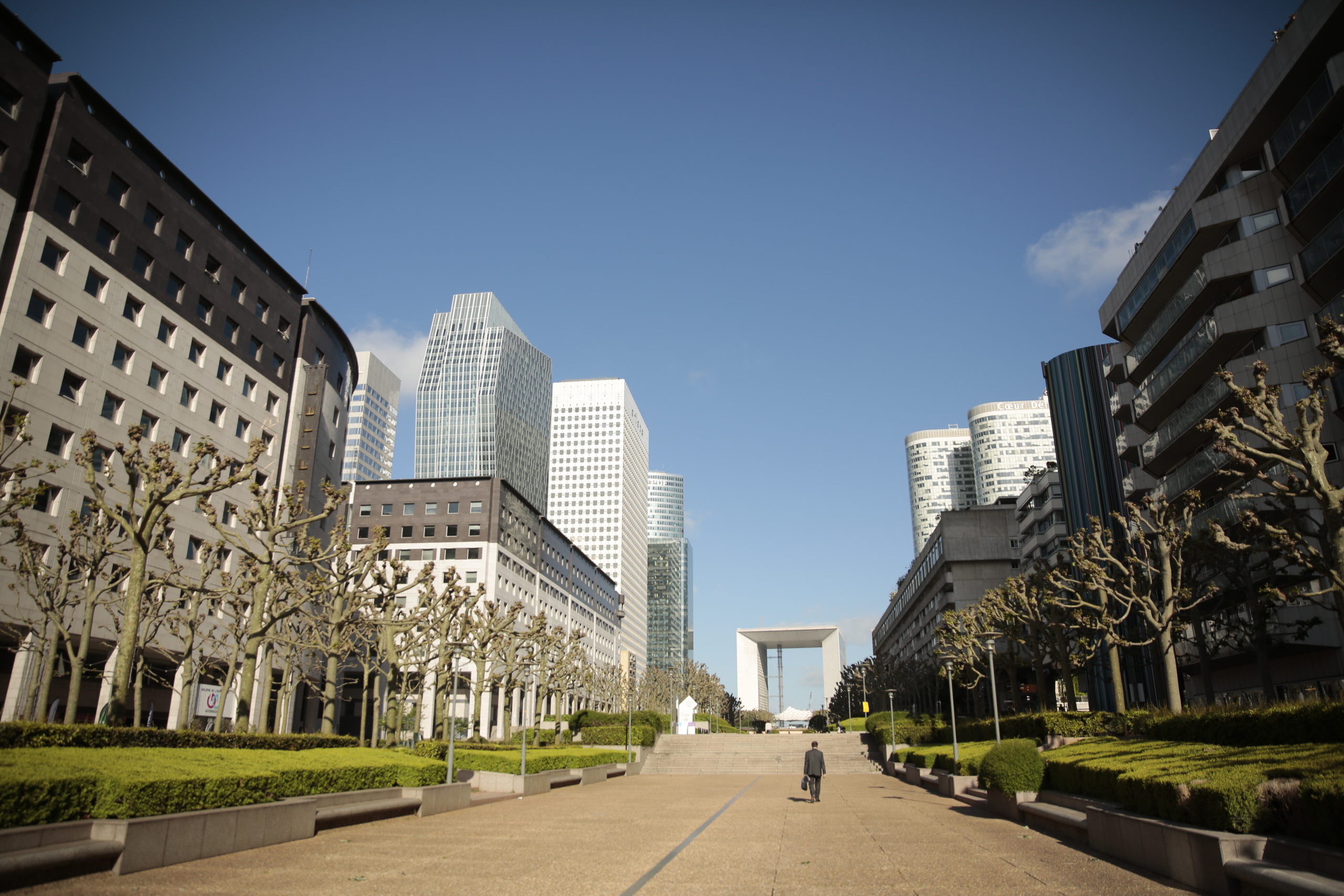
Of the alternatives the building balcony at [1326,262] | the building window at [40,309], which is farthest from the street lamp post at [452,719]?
the building balcony at [1326,262]

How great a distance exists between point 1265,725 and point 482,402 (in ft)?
546

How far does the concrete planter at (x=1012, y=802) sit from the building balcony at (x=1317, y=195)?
92.6ft

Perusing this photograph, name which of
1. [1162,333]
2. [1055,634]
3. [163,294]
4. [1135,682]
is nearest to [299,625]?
[163,294]

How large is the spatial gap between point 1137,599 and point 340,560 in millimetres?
30457

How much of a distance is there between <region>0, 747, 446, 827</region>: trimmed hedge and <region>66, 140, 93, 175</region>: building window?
3452 centimetres

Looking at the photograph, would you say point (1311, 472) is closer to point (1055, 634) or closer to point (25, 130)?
point (1055, 634)

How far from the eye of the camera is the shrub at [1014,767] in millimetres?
20328

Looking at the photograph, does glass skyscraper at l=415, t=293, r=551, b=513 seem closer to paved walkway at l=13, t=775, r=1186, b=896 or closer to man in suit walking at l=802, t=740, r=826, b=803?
man in suit walking at l=802, t=740, r=826, b=803

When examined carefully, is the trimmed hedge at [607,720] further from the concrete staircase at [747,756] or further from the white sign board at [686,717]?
the white sign board at [686,717]

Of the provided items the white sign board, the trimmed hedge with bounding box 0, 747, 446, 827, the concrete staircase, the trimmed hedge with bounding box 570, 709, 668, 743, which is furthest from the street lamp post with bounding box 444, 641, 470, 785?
the white sign board

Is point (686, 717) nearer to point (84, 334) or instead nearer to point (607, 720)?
point (607, 720)

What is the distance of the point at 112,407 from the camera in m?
41.6

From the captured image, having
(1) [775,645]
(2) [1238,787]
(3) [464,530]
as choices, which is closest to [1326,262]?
(2) [1238,787]

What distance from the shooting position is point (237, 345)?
169 ft
